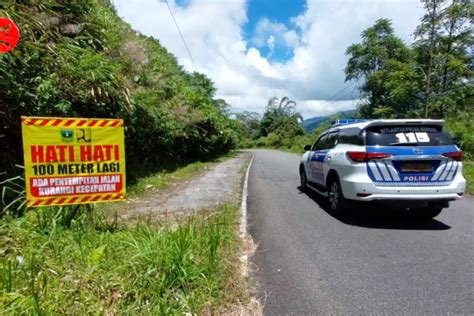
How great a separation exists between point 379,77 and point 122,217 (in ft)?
76.4

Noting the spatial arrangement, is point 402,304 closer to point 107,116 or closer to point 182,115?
point 107,116

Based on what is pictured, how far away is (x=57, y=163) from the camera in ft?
12.7

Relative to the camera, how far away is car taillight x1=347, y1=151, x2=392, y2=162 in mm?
5047

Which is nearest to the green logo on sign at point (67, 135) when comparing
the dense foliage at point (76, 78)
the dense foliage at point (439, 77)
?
the dense foliage at point (76, 78)

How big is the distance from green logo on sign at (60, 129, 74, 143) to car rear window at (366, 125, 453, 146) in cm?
465

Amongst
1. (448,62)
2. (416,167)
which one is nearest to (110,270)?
(416,167)

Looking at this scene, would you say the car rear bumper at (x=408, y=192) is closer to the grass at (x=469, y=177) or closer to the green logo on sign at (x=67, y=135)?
the grass at (x=469, y=177)

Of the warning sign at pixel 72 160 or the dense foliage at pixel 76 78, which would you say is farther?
the dense foliage at pixel 76 78

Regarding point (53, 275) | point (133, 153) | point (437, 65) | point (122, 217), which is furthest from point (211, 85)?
point (53, 275)

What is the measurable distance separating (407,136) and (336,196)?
1700 millimetres

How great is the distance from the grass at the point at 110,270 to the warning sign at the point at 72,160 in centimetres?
47

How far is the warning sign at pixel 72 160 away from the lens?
3721 mm

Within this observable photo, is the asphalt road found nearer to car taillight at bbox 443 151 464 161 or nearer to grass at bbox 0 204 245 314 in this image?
grass at bbox 0 204 245 314

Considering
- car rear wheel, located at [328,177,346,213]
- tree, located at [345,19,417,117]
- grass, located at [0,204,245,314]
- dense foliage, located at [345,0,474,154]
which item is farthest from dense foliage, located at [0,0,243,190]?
tree, located at [345,19,417,117]
